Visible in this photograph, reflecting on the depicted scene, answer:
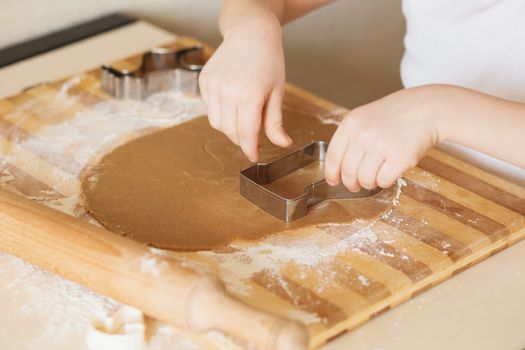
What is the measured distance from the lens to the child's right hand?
3.37ft

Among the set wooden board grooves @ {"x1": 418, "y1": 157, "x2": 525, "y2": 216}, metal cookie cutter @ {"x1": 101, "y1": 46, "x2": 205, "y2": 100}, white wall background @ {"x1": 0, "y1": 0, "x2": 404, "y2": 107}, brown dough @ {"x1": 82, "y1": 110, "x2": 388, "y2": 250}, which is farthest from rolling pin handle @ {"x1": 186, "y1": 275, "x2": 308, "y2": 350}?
white wall background @ {"x1": 0, "y1": 0, "x2": 404, "y2": 107}

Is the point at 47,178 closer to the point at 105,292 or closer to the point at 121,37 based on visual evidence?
the point at 105,292

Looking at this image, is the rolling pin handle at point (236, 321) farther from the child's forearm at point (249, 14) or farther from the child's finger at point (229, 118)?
the child's forearm at point (249, 14)

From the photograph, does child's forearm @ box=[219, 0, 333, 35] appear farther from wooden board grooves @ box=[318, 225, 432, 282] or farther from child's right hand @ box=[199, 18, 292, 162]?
wooden board grooves @ box=[318, 225, 432, 282]

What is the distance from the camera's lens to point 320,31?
190cm

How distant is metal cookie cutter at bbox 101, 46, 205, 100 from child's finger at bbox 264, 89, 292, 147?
0.30 m

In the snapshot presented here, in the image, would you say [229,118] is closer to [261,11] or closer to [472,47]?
[261,11]

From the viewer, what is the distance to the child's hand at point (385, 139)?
955 millimetres

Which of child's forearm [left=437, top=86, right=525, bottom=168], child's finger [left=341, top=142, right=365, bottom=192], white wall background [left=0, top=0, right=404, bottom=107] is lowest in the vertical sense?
white wall background [left=0, top=0, right=404, bottom=107]

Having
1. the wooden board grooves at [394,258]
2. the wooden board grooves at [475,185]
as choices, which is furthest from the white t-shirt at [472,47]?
the wooden board grooves at [394,258]

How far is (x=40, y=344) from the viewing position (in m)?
0.82

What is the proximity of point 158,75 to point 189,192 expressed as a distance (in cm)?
32

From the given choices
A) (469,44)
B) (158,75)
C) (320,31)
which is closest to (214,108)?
(158,75)

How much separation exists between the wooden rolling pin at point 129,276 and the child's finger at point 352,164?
26 centimetres
